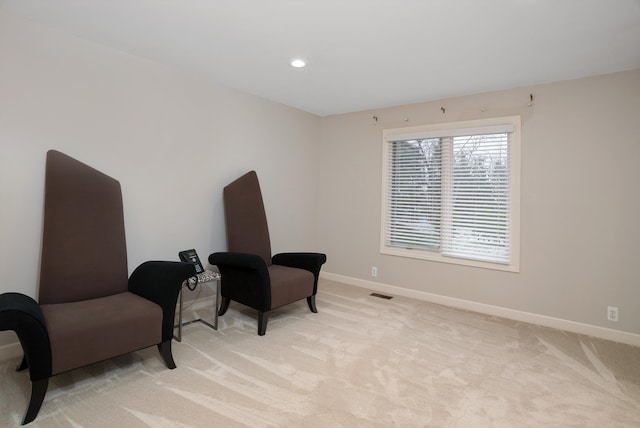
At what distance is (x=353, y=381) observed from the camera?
212 cm

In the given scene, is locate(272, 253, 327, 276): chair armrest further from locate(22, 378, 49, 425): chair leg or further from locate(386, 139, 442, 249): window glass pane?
locate(22, 378, 49, 425): chair leg

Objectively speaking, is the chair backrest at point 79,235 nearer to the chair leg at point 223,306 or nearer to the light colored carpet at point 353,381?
the light colored carpet at point 353,381

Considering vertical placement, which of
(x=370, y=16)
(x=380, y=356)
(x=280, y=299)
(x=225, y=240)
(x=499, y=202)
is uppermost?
(x=370, y=16)

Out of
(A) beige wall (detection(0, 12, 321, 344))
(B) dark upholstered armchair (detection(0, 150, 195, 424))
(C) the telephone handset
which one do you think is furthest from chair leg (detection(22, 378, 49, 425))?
(C) the telephone handset

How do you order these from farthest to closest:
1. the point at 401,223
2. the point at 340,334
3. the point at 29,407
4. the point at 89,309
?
the point at 401,223, the point at 340,334, the point at 89,309, the point at 29,407

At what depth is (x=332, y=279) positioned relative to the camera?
470 centimetres

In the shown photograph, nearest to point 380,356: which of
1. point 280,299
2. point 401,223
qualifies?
point 280,299

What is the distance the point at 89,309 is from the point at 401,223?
3341mm

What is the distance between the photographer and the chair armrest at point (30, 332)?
156 cm

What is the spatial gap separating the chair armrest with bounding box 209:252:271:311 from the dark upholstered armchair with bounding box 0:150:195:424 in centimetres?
60

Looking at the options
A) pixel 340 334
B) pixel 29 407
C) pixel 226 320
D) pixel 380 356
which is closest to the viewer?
pixel 29 407

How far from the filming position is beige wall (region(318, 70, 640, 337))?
2.81 m

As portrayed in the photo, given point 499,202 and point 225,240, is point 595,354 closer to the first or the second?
point 499,202

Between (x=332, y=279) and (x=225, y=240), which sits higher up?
(x=225, y=240)
